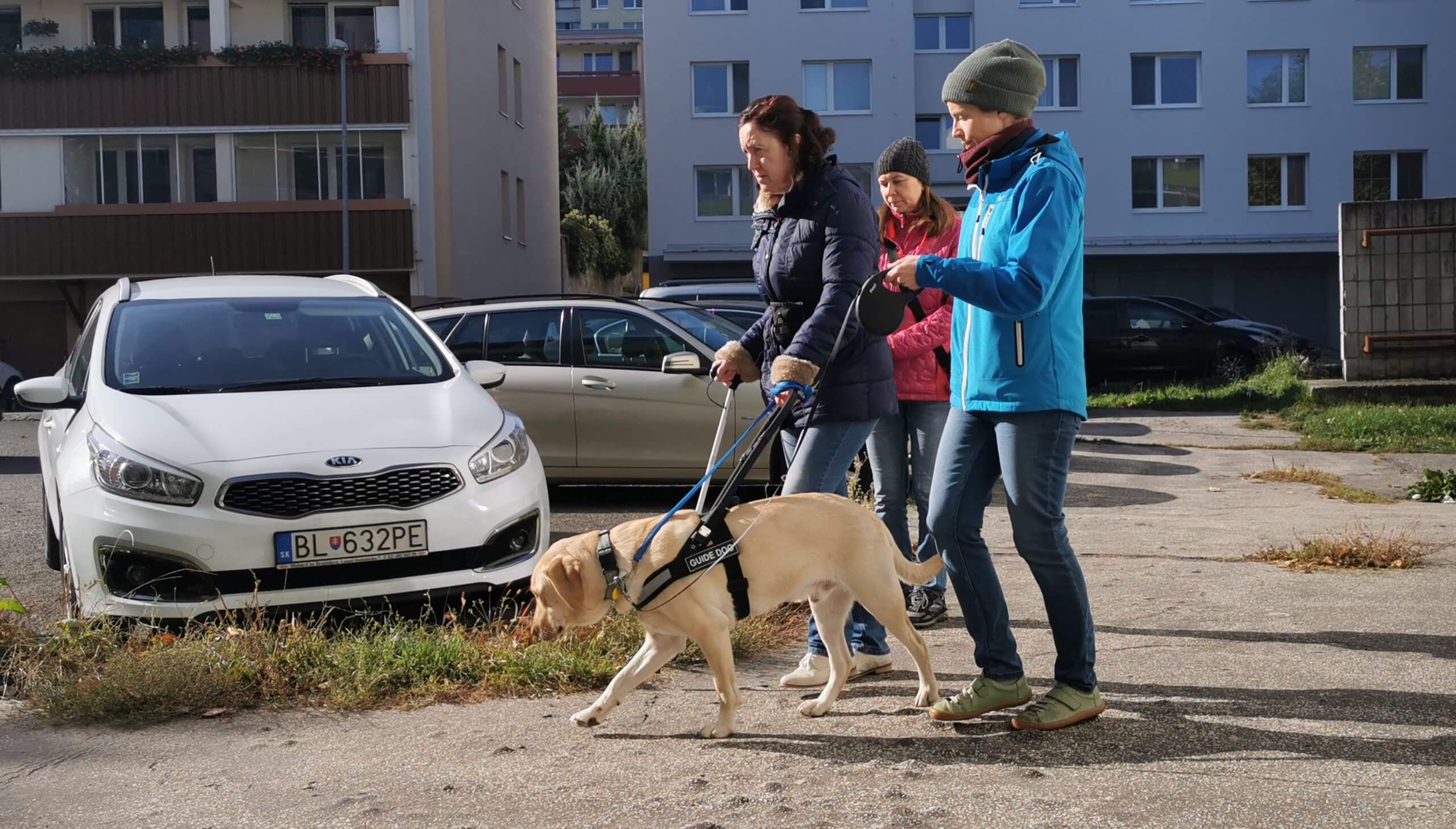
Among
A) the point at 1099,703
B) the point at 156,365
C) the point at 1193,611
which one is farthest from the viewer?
the point at 156,365

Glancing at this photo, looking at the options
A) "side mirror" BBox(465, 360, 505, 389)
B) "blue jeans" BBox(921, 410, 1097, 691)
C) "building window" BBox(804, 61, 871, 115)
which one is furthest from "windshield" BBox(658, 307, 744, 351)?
"building window" BBox(804, 61, 871, 115)

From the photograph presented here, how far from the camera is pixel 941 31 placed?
4131 centimetres

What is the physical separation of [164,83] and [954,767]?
30.4m

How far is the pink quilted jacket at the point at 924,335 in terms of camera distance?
540 cm

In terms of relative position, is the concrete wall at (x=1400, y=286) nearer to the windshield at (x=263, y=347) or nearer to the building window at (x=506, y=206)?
the windshield at (x=263, y=347)

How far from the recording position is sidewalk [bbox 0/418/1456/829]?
350cm

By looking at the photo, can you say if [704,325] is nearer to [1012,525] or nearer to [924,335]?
[924,335]

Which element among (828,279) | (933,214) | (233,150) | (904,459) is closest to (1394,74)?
(233,150)

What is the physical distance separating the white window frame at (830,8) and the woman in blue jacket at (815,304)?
36736 mm

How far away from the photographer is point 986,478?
4.18m

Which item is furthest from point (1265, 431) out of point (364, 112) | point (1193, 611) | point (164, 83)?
point (164, 83)

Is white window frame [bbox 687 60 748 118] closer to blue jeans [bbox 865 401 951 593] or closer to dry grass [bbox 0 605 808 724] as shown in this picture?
blue jeans [bbox 865 401 951 593]

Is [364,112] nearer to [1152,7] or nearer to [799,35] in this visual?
[799,35]

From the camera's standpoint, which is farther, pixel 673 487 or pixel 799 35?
pixel 799 35
